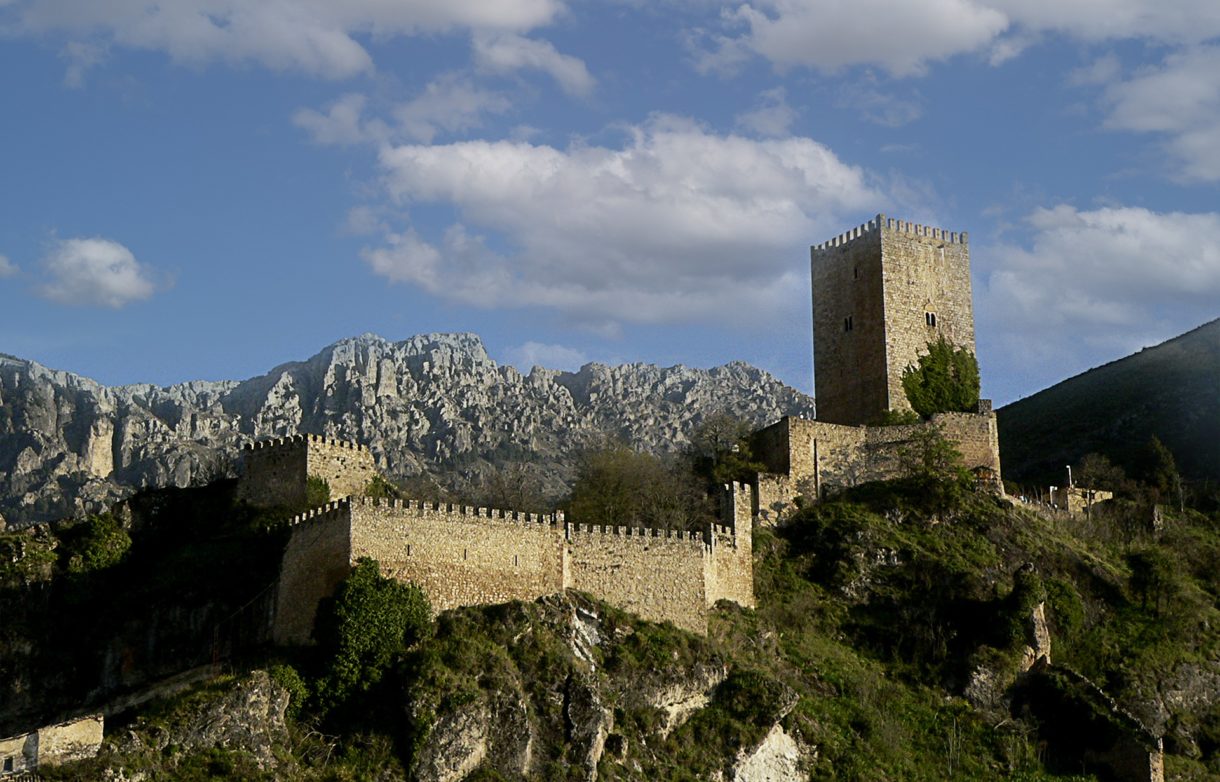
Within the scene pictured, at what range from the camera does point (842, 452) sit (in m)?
69.6

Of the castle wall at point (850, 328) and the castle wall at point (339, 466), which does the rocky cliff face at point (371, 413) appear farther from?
the castle wall at point (339, 466)

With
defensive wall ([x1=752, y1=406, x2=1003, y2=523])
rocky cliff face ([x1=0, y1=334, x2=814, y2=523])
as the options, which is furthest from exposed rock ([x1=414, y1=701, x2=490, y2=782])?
rocky cliff face ([x1=0, y1=334, x2=814, y2=523])

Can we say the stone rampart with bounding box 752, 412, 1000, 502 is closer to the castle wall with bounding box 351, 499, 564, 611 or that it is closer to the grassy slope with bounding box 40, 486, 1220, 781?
the grassy slope with bounding box 40, 486, 1220, 781

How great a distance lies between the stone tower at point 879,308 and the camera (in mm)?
74500

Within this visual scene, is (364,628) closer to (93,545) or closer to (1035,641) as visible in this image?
(93,545)

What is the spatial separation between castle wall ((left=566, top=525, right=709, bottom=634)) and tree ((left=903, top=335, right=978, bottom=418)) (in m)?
18.4

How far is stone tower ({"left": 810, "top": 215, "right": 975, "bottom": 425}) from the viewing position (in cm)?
7450

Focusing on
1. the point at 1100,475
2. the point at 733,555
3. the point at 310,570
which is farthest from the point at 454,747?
the point at 1100,475

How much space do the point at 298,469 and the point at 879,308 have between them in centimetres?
2818

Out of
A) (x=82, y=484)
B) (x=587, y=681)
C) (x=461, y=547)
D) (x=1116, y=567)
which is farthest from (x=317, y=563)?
(x=82, y=484)

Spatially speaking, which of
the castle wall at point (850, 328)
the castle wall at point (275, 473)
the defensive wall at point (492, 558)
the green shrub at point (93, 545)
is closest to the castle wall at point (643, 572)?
the defensive wall at point (492, 558)

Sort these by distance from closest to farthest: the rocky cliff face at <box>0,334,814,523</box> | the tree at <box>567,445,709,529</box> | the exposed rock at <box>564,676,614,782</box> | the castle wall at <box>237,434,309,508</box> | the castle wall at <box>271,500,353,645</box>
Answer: the exposed rock at <box>564,676,614,782</box> < the castle wall at <box>271,500,353,645</box> < the castle wall at <box>237,434,309,508</box> < the tree at <box>567,445,709,529</box> < the rocky cliff face at <box>0,334,814,523</box>

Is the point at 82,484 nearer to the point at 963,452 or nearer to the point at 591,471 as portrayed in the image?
the point at 591,471

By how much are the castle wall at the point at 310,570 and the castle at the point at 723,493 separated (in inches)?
1.9
